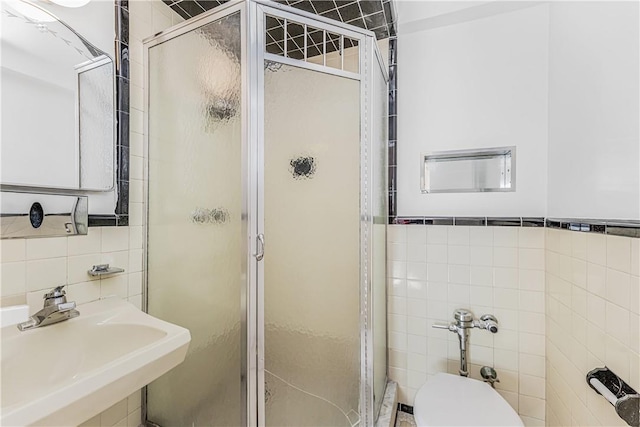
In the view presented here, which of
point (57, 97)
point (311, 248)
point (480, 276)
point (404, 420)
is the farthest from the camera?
point (404, 420)

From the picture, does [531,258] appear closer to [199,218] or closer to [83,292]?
[199,218]

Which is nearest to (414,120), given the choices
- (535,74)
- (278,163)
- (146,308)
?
(535,74)

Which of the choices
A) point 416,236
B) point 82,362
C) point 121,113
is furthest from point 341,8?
point 82,362

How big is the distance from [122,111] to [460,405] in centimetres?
197

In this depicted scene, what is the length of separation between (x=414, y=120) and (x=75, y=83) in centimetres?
161

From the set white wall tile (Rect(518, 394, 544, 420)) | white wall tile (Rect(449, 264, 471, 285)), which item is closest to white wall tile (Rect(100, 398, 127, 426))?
white wall tile (Rect(449, 264, 471, 285))

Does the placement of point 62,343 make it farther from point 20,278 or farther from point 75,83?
point 75,83

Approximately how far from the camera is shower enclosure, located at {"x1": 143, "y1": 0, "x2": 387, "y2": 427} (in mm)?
1110

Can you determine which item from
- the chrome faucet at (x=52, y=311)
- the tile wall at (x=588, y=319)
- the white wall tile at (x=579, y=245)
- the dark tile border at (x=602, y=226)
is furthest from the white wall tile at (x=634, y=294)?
the chrome faucet at (x=52, y=311)

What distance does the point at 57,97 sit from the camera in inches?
41.3

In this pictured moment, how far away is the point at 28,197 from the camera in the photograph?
97 centimetres

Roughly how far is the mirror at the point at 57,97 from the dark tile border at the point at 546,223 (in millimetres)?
1510

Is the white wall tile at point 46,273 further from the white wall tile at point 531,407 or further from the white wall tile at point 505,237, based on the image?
the white wall tile at point 531,407

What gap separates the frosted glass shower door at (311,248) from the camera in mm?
1141
